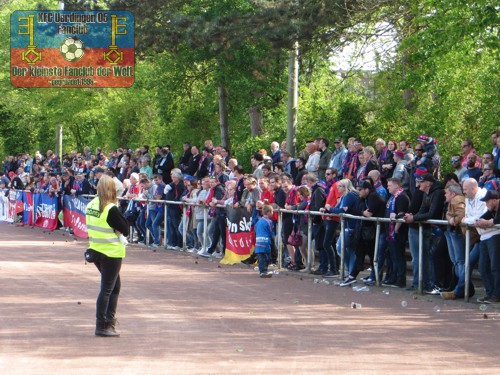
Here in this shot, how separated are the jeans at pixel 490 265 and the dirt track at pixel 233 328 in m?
0.52

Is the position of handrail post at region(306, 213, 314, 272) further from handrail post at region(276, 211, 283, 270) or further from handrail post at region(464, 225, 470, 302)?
handrail post at region(464, 225, 470, 302)

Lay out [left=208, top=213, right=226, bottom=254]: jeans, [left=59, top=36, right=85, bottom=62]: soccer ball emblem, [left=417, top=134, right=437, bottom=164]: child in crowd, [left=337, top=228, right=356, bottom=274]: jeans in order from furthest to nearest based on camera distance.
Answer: [left=59, top=36, right=85, bottom=62]: soccer ball emblem < [left=208, top=213, right=226, bottom=254]: jeans < [left=417, top=134, right=437, bottom=164]: child in crowd < [left=337, top=228, right=356, bottom=274]: jeans

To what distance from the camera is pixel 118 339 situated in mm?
11344

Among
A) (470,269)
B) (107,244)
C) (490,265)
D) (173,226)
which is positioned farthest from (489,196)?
(173,226)

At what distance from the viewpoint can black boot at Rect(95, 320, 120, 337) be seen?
452 inches

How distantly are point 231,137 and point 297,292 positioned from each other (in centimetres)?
2799

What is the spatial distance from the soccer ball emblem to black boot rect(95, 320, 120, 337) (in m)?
Result: 34.6

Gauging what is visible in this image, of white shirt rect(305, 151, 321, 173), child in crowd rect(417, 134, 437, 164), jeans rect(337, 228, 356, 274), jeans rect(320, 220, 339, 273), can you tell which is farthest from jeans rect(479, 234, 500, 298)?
white shirt rect(305, 151, 321, 173)

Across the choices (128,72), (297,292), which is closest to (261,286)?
(297,292)

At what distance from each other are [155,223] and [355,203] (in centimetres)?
850

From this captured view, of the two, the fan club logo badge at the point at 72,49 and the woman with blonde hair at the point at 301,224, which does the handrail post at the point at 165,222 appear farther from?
the fan club logo badge at the point at 72,49

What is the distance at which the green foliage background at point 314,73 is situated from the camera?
2084 centimetres

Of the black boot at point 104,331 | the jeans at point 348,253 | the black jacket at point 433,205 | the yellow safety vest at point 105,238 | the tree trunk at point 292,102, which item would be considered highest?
the tree trunk at point 292,102

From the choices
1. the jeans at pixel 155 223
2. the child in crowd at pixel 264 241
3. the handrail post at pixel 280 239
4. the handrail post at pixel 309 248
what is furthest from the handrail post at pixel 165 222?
the handrail post at pixel 309 248
